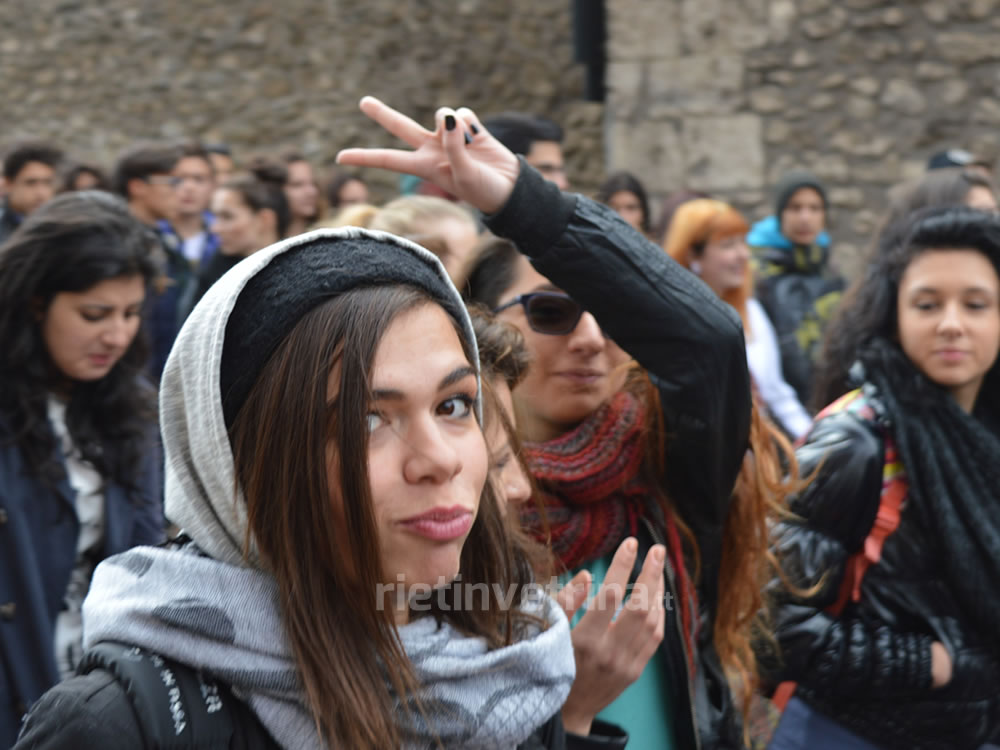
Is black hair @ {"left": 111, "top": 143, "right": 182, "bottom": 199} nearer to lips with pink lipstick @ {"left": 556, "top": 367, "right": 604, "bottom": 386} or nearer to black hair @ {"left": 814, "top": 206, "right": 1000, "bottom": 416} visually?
black hair @ {"left": 814, "top": 206, "right": 1000, "bottom": 416}

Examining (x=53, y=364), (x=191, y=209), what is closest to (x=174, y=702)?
(x=53, y=364)

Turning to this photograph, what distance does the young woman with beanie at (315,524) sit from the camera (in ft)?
3.92

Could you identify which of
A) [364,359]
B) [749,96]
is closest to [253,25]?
[749,96]

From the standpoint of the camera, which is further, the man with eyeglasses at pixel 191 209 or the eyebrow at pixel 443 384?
the man with eyeglasses at pixel 191 209

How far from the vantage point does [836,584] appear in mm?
2447

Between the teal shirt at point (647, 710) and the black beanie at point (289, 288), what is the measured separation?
808 mm

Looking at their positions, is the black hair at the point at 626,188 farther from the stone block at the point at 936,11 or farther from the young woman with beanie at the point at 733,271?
the stone block at the point at 936,11

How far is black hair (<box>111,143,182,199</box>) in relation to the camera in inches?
231

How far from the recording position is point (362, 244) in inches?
Answer: 52.6

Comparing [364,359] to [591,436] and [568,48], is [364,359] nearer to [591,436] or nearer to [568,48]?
[591,436]

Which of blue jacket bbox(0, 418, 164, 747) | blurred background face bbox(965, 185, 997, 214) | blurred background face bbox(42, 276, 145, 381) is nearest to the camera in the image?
blue jacket bbox(0, 418, 164, 747)

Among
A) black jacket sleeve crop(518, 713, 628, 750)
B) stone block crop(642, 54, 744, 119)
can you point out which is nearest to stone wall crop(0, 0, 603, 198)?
stone block crop(642, 54, 744, 119)

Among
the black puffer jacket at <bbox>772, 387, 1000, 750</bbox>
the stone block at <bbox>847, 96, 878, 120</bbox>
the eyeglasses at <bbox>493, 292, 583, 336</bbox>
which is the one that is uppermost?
the stone block at <bbox>847, 96, 878, 120</bbox>

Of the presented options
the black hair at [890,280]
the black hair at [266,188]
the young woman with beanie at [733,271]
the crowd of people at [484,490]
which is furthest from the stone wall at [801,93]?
the black hair at [890,280]
